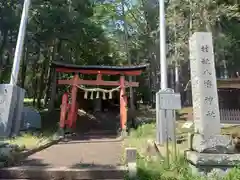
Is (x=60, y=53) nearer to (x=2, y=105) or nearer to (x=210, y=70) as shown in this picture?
(x=2, y=105)

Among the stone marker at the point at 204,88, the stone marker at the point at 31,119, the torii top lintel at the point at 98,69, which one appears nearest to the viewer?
the stone marker at the point at 204,88

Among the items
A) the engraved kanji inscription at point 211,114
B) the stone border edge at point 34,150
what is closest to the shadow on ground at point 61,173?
the stone border edge at point 34,150

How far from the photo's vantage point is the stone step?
260 inches

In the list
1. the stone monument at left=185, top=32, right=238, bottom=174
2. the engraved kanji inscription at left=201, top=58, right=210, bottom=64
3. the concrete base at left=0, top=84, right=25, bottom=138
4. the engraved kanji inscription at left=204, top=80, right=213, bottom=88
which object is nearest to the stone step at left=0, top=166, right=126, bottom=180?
the stone monument at left=185, top=32, right=238, bottom=174

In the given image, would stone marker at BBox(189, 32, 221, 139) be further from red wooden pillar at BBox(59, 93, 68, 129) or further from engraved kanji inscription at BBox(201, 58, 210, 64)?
red wooden pillar at BBox(59, 93, 68, 129)

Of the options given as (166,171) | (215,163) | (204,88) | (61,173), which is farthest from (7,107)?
(215,163)

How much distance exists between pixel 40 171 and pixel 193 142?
3.71 m

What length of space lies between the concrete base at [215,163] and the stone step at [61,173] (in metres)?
1.86

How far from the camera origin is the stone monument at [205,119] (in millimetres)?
5771

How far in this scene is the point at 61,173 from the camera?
6.63 meters

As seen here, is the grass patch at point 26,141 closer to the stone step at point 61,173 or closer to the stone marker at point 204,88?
the stone step at point 61,173

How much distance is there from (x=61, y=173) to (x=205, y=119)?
361 cm

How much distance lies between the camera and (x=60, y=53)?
23.5 meters

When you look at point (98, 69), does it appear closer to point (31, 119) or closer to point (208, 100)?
point (31, 119)
